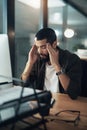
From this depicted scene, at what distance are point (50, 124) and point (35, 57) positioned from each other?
959 millimetres

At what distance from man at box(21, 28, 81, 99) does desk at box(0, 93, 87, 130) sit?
69 mm

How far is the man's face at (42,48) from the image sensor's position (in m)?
1.73

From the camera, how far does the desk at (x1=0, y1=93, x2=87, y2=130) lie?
41.0 inches

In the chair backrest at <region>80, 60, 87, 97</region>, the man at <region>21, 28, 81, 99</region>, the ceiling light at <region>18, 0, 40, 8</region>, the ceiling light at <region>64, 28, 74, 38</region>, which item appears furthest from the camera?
the ceiling light at <region>64, 28, 74, 38</region>

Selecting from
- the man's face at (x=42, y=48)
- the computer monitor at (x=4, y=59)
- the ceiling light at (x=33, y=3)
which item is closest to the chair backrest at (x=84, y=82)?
the man's face at (x=42, y=48)

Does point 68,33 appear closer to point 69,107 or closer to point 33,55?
point 33,55

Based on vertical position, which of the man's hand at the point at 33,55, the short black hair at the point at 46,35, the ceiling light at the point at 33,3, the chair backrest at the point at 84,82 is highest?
the ceiling light at the point at 33,3

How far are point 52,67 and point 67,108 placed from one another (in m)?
0.59

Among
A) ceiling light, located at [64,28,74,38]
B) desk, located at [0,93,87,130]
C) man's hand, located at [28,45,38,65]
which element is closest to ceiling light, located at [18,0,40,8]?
ceiling light, located at [64,28,74,38]

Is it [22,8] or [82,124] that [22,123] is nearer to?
[82,124]

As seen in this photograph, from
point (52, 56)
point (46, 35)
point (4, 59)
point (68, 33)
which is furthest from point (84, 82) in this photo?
point (68, 33)

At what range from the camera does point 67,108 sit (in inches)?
52.6

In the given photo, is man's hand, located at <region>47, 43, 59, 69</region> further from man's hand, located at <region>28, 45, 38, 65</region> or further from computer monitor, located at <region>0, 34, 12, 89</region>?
computer monitor, located at <region>0, 34, 12, 89</region>

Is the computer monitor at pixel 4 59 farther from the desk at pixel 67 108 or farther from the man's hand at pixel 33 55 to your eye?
the man's hand at pixel 33 55
